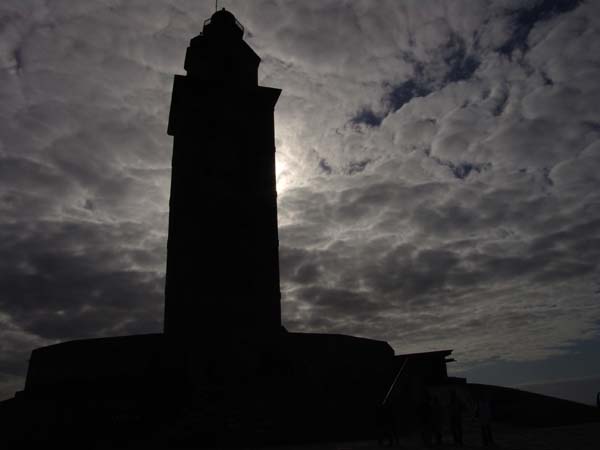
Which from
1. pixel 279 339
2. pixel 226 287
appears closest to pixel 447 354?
pixel 279 339

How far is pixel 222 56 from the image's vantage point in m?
25.2

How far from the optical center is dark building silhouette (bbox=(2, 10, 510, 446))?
1452 cm

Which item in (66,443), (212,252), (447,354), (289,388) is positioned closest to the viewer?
(66,443)

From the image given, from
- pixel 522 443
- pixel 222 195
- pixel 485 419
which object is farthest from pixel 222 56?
pixel 522 443

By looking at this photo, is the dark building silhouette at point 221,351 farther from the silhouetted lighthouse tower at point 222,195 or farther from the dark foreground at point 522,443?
the dark foreground at point 522,443

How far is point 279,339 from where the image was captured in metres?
16.6

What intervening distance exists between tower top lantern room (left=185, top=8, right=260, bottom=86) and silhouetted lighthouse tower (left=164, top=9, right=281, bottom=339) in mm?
54

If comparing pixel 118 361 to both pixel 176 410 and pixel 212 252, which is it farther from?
pixel 212 252

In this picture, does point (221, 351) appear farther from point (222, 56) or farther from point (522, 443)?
point (222, 56)

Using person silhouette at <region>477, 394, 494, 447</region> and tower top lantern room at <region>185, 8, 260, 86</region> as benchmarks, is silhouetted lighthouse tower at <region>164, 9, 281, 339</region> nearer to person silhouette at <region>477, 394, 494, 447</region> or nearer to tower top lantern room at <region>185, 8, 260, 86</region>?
tower top lantern room at <region>185, 8, 260, 86</region>

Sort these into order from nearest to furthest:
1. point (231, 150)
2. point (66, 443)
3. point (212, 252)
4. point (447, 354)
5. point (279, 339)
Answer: point (66, 443)
point (279, 339)
point (447, 354)
point (212, 252)
point (231, 150)

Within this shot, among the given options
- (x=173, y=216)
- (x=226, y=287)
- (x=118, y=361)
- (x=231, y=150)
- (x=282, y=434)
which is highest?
(x=231, y=150)

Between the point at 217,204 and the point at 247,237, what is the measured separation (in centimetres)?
215

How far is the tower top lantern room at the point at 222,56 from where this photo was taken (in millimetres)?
24891
